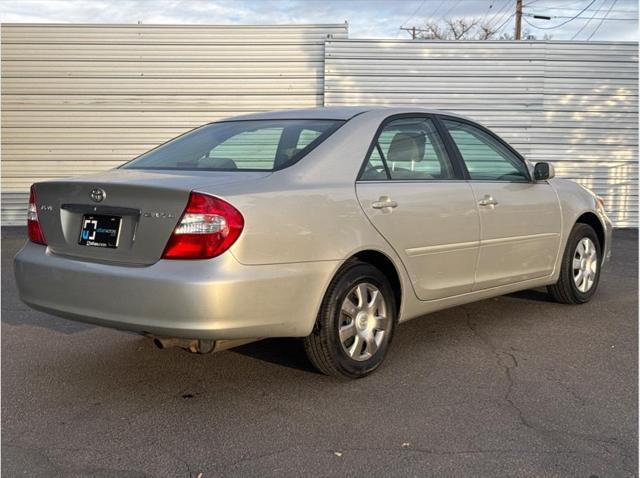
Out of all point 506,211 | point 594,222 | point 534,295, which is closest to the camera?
point 506,211

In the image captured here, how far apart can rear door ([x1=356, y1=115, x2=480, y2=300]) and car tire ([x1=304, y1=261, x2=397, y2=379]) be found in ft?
0.89

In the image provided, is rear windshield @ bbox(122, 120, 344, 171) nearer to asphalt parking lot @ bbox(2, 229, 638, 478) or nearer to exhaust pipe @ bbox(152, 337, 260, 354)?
exhaust pipe @ bbox(152, 337, 260, 354)

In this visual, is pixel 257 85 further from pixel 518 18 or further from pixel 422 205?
pixel 518 18

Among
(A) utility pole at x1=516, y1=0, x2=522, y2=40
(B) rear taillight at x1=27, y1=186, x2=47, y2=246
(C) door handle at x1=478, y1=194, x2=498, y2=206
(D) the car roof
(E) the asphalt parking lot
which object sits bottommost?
(E) the asphalt parking lot

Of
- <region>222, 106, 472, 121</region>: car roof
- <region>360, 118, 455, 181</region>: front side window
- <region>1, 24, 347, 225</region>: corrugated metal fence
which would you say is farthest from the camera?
<region>1, 24, 347, 225</region>: corrugated metal fence

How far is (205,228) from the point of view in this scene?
3.23 meters

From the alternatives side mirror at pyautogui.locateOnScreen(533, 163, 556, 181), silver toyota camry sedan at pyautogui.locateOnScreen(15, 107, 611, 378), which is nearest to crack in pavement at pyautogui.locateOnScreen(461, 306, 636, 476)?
silver toyota camry sedan at pyautogui.locateOnScreen(15, 107, 611, 378)

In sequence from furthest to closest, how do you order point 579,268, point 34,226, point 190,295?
point 579,268 < point 34,226 < point 190,295

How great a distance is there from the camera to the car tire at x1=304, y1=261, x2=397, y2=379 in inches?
147

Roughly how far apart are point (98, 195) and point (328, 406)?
162cm

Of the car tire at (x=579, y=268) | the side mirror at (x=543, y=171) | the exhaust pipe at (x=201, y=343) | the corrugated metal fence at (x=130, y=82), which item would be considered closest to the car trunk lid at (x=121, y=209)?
the exhaust pipe at (x=201, y=343)

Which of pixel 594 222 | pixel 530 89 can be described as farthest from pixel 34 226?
pixel 530 89

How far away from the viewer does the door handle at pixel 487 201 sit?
15.4 feet

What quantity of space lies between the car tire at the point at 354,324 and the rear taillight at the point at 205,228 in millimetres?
748
